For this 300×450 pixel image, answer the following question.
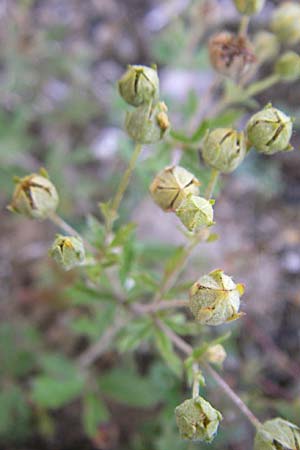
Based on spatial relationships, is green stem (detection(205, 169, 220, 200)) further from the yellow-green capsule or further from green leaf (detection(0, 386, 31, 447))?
green leaf (detection(0, 386, 31, 447))

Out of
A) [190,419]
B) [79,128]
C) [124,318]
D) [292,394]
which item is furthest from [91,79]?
[190,419]

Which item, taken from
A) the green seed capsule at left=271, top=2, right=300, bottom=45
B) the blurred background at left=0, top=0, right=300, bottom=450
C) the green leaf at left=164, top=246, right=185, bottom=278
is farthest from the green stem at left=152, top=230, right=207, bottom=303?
the green seed capsule at left=271, top=2, right=300, bottom=45

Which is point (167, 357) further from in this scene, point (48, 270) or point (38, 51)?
point (38, 51)

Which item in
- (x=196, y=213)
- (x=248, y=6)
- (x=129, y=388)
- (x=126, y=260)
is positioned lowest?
(x=129, y=388)

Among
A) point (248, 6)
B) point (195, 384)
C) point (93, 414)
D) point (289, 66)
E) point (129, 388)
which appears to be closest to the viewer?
point (195, 384)

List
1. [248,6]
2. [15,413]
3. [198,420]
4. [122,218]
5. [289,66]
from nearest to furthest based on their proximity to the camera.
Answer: [198,420] < [248,6] < [289,66] < [15,413] < [122,218]

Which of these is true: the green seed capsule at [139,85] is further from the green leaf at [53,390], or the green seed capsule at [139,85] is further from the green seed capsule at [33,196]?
the green leaf at [53,390]

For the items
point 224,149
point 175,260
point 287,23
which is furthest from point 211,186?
point 287,23

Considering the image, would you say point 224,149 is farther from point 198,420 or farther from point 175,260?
point 198,420

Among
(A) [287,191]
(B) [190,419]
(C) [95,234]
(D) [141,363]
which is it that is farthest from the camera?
(A) [287,191]
